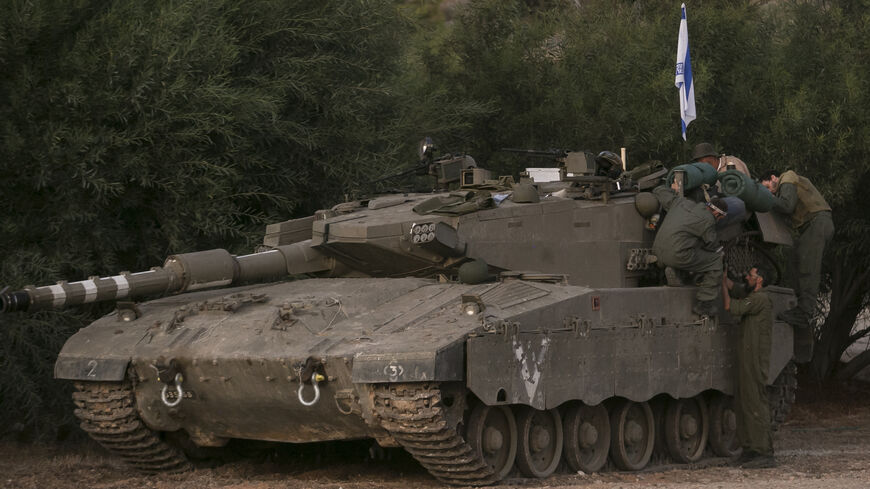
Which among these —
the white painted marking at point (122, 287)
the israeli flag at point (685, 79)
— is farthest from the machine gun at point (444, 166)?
the israeli flag at point (685, 79)

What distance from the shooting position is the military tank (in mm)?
10727

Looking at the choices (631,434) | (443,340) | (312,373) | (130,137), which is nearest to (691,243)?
(631,434)

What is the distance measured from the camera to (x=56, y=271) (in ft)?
47.3

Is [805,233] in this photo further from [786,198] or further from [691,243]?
[691,243]

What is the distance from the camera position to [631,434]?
42.7 ft

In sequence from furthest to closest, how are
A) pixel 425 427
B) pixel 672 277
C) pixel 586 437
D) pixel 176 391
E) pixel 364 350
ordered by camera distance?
1. pixel 672 277
2. pixel 586 437
3. pixel 176 391
4. pixel 364 350
5. pixel 425 427

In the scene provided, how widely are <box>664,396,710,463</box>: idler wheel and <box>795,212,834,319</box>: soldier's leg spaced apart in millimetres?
2009

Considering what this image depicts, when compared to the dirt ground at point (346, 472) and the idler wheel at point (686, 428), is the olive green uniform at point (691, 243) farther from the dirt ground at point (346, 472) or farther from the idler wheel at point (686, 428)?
the dirt ground at point (346, 472)

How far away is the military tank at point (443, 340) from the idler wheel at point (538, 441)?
0.02 metres

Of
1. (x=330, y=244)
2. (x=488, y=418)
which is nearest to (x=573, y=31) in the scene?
(x=330, y=244)

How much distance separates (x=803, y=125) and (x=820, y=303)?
3.53m

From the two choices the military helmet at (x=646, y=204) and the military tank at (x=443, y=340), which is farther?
the military helmet at (x=646, y=204)

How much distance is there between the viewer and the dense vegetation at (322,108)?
1454 cm

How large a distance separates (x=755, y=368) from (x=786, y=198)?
92.6 inches
